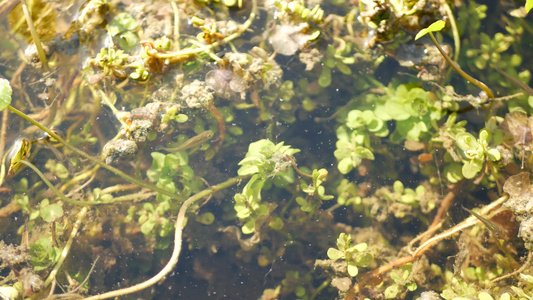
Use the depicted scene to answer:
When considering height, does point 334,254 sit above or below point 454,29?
below

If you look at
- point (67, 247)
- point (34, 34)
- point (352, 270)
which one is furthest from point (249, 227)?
point (34, 34)

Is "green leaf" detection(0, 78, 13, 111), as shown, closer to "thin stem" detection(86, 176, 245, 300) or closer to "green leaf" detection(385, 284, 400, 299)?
"thin stem" detection(86, 176, 245, 300)

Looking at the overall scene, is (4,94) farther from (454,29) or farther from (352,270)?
(454,29)

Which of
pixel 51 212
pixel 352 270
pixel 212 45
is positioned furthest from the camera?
pixel 212 45

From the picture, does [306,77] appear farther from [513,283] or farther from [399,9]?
[513,283]

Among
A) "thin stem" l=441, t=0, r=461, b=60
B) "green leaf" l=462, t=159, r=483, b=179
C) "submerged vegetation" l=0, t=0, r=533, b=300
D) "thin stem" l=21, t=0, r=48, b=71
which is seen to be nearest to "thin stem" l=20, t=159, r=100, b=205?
"submerged vegetation" l=0, t=0, r=533, b=300

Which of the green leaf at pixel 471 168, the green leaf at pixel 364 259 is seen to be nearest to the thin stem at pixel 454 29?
the green leaf at pixel 471 168
